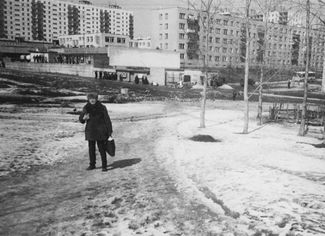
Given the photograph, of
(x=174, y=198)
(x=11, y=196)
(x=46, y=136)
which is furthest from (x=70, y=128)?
(x=174, y=198)

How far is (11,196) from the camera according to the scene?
6648 millimetres

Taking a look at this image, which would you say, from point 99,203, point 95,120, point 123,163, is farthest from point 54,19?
point 99,203

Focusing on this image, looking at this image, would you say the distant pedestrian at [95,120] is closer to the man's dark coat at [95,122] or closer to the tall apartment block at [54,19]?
the man's dark coat at [95,122]

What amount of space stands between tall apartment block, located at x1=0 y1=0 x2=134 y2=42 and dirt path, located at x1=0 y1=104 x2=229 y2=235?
444 ft

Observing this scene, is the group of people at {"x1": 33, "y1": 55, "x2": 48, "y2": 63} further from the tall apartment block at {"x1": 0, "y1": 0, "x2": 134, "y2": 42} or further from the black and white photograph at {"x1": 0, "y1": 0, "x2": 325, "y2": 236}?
the tall apartment block at {"x1": 0, "y1": 0, "x2": 134, "y2": 42}

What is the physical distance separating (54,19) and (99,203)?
502ft

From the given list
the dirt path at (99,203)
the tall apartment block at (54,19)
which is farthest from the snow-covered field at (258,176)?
the tall apartment block at (54,19)

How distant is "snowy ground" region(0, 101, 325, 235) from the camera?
18.9 feet

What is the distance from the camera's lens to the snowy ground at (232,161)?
576cm

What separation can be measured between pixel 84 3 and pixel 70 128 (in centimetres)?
15509

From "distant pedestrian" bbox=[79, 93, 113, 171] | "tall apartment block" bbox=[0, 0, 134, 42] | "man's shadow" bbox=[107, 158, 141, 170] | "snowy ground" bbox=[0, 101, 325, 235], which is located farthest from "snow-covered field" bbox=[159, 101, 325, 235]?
"tall apartment block" bbox=[0, 0, 134, 42]

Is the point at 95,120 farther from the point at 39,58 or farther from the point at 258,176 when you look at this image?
the point at 39,58

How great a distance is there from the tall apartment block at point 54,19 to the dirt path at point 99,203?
135 metres

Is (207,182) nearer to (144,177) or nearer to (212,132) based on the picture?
(144,177)
